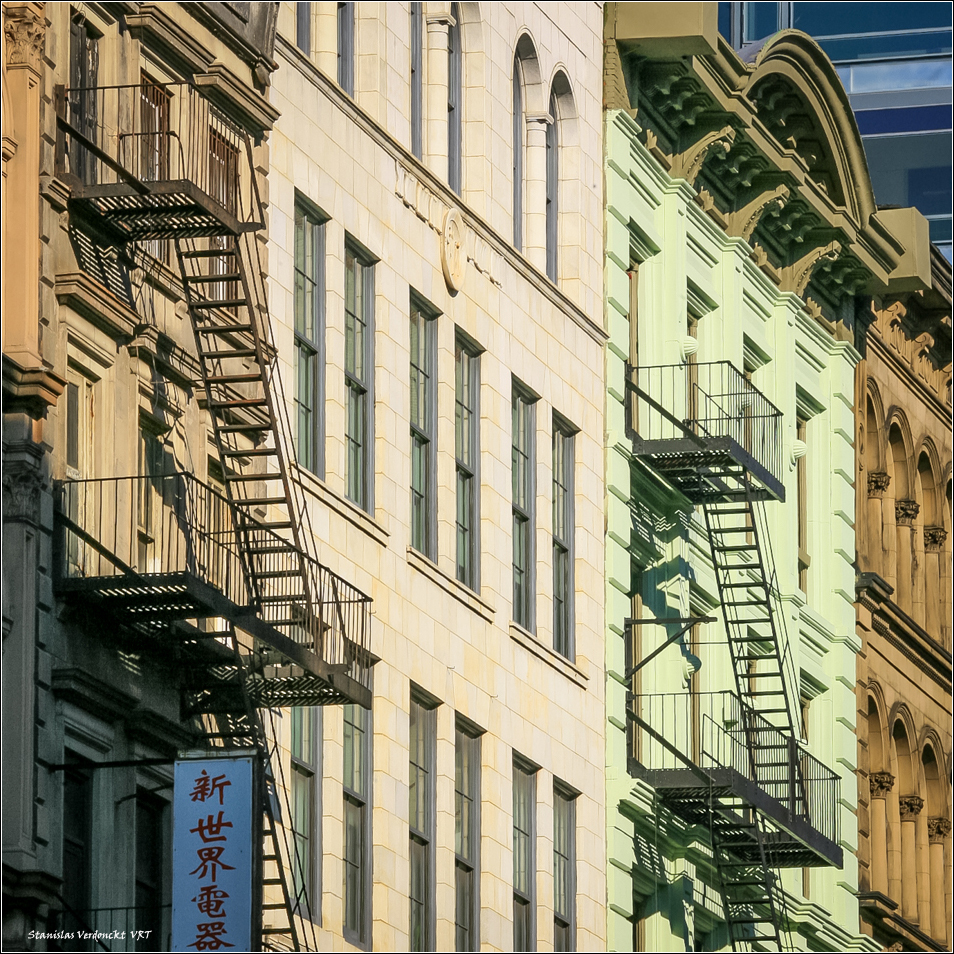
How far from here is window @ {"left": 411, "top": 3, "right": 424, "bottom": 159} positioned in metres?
38.8

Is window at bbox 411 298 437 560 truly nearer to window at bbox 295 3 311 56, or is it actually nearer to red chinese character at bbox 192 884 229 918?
window at bbox 295 3 311 56

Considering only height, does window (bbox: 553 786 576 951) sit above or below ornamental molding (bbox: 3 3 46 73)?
below

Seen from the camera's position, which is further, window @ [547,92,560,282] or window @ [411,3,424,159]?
window @ [547,92,560,282]

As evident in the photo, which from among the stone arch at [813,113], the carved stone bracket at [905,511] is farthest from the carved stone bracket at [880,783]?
the stone arch at [813,113]

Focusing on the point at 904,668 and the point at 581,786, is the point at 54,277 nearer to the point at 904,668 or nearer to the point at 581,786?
the point at 581,786

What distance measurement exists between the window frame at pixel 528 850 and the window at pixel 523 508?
1.94m

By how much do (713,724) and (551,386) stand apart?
665 centimetres

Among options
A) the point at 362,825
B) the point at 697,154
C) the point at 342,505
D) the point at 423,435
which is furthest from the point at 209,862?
the point at 697,154

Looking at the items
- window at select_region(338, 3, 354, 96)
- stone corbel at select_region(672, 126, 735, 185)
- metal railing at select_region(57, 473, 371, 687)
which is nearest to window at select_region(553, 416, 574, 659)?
stone corbel at select_region(672, 126, 735, 185)

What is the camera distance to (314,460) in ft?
112

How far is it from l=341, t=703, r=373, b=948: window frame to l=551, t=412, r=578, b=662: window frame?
6971mm

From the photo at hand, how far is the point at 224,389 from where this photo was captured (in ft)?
104

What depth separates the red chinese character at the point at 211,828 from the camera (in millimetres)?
27734

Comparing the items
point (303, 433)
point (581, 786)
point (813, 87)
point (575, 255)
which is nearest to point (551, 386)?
point (575, 255)
